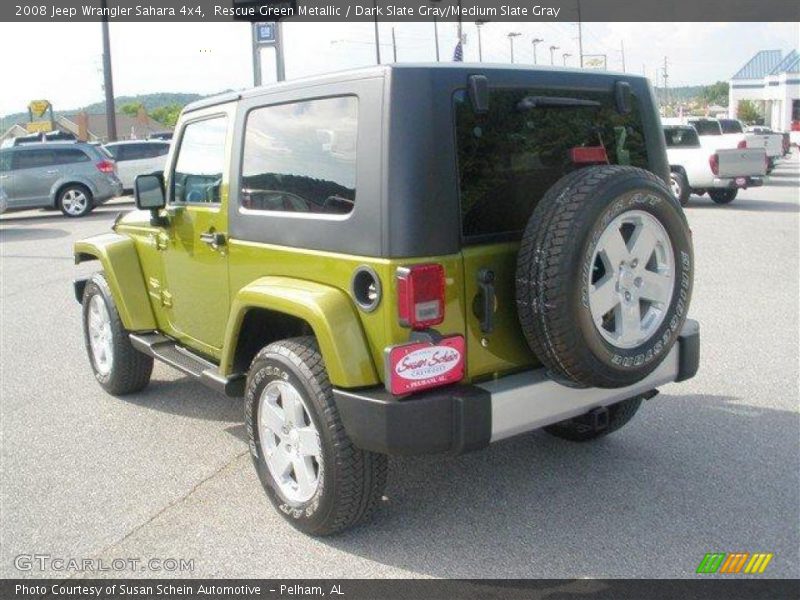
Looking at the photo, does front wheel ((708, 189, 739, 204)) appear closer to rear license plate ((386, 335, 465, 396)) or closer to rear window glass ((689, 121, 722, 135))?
rear window glass ((689, 121, 722, 135))

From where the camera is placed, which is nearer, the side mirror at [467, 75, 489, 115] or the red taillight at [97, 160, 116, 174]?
the side mirror at [467, 75, 489, 115]

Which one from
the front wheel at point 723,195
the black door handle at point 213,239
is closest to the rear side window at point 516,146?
the black door handle at point 213,239

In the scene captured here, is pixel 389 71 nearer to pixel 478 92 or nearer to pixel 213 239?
pixel 478 92

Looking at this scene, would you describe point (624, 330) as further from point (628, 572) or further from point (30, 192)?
point (30, 192)

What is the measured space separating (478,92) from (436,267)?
0.74 meters

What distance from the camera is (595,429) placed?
4.37m

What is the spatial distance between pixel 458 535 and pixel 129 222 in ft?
10.6

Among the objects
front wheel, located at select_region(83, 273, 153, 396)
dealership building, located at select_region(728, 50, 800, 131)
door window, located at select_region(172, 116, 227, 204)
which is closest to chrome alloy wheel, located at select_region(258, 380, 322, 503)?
door window, located at select_region(172, 116, 227, 204)

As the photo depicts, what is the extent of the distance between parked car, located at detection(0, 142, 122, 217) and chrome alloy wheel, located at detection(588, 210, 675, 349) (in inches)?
697

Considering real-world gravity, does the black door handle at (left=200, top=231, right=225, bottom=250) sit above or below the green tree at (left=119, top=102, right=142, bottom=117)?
below

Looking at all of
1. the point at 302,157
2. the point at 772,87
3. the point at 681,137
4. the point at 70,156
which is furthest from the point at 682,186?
the point at 772,87

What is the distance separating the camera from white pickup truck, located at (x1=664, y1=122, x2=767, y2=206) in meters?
16.5

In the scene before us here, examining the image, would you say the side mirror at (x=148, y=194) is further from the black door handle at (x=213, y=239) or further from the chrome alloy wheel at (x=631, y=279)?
the chrome alloy wheel at (x=631, y=279)

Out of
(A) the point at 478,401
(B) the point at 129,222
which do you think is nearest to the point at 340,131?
(A) the point at 478,401
